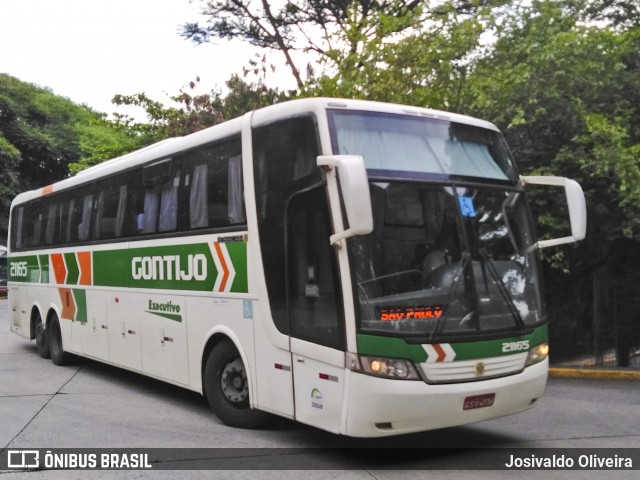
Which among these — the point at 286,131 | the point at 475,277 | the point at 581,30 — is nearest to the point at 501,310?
the point at 475,277

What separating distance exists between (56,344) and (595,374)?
9181 millimetres

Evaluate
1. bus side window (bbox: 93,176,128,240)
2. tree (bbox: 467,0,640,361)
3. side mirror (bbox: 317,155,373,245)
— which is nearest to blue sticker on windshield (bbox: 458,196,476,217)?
side mirror (bbox: 317,155,373,245)

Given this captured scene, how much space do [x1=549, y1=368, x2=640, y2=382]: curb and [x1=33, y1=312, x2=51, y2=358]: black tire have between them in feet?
29.4

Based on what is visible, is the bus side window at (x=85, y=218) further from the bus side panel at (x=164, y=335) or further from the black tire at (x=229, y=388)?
the black tire at (x=229, y=388)

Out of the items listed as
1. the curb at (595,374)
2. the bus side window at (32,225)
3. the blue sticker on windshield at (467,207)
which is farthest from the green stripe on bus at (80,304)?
the curb at (595,374)

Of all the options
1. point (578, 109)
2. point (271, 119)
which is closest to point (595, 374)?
point (578, 109)

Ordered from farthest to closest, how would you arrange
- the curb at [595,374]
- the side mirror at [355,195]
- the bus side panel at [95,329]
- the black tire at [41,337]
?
the black tire at [41,337], the curb at [595,374], the bus side panel at [95,329], the side mirror at [355,195]

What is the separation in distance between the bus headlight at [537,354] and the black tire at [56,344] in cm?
878

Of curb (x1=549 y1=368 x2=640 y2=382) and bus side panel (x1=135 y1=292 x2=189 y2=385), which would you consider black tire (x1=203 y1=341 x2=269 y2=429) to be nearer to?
bus side panel (x1=135 y1=292 x2=189 y2=385)

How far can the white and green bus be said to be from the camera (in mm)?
5883

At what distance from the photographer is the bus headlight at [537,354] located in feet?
21.8

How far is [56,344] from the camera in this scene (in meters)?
13.0

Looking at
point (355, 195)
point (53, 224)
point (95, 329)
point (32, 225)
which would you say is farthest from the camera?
point (32, 225)

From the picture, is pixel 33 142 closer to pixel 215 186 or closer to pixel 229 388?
pixel 215 186
